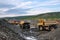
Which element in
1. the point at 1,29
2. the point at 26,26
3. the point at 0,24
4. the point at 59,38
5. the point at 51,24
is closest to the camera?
the point at 1,29

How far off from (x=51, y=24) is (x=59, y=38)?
48.9ft

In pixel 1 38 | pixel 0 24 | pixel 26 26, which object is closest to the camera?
pixel 1 38

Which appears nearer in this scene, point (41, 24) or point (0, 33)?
point (0, 33)

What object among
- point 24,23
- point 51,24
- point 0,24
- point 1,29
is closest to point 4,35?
point 1,29

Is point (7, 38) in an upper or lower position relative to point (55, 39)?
upper

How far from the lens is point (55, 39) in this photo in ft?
37.0

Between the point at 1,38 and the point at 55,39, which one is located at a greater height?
the point at 1,38

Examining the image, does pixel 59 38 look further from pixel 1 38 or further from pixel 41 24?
pixel 41 24

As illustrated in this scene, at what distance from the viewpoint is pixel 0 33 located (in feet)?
23.4

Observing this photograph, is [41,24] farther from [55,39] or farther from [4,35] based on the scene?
[4,35]

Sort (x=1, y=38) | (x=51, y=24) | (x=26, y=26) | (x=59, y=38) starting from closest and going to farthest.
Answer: (x=1, y=38) → (x=59, y=38) → (x=51, y=24) → (x=26, y=26)

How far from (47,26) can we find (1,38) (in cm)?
1963

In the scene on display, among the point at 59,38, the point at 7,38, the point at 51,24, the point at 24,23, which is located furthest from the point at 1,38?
the point at 24,23

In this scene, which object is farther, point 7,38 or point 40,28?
point 40,28
